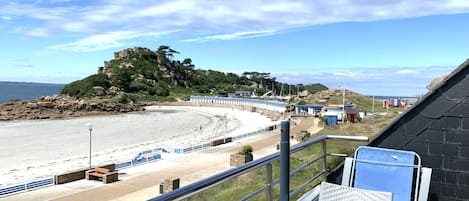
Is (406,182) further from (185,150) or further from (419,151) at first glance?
(185,150)

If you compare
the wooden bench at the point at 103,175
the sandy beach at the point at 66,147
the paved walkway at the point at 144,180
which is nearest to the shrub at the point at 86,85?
the sandy beach at the point at 66,147

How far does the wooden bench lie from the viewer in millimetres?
14377

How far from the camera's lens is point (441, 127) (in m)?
3.26

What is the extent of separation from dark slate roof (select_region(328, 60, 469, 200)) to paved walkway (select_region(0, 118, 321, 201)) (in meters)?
9.21

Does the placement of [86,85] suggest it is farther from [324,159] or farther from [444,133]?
[444,133]

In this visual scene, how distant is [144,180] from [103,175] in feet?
4.61

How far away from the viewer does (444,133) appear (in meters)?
3.26

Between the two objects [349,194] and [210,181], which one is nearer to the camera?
[210,181]

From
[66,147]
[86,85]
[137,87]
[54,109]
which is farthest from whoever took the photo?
[137,87]

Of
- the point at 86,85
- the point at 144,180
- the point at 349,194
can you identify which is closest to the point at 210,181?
the point at 349,194

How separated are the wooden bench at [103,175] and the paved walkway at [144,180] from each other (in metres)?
0.23

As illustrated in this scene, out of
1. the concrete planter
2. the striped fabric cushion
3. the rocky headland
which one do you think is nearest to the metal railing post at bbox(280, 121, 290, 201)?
the striped fabric cushion

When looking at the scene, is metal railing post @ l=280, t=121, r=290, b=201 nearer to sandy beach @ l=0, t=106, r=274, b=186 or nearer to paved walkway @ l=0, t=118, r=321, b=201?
paved walkway @ l=0, t=118, r=321, b=201

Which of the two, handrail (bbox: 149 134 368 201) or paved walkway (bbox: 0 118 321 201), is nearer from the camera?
handrail (bbox: 149 134 368 201)
